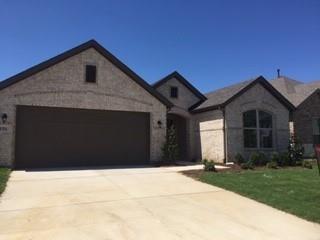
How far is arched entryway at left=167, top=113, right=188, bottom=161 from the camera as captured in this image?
22.0 metres

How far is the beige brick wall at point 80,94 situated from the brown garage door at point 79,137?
330 millimetres

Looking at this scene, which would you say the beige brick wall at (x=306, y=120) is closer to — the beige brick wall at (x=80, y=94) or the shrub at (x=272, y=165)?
the shrub at (x=272, y=165)

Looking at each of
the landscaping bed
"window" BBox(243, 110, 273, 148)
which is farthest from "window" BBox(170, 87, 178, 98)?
the landscaping bed

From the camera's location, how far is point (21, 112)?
15172 mm

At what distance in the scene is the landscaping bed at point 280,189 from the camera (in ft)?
25.6

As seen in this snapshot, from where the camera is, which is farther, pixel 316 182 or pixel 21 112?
pixel 21 112

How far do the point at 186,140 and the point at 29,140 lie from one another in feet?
34.7

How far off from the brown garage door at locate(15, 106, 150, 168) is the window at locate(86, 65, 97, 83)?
1688mm

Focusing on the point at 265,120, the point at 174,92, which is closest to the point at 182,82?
the point at 174,92

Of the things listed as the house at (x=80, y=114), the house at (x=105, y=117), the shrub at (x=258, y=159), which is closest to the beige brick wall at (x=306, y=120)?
the house at (x=105, y=117)

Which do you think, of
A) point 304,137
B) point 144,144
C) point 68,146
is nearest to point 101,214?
point 68,146

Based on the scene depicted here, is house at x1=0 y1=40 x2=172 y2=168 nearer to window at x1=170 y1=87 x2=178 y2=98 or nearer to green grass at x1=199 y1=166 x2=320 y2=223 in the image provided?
window at x1=170 y1=87 x2=178 y2=98

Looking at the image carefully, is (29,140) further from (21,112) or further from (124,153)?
(124,153)

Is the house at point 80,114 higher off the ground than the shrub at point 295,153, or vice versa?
the house at point 80,114
